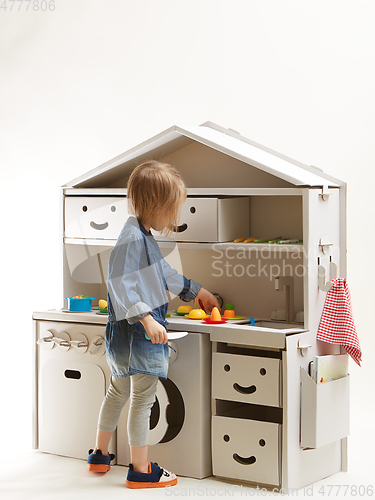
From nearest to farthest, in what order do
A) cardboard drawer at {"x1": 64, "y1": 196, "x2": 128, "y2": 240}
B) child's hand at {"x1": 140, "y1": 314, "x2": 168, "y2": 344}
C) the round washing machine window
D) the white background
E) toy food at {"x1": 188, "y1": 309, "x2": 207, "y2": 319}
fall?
child's hand at {"x1": 140, "y1": 314, "x2": 168, "y2": 344} < the round washing machine window < toy food at {"x1": 188, "y1": 309, "x2": 207, "y2": 319} < cardboard drawer at {"x1": 64, "y1": 196, "x2": 128, "y2": 240} < the white background

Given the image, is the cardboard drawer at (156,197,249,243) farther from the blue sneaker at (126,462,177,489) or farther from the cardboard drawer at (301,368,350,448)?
the blue sneaker at (126,462,177,489)

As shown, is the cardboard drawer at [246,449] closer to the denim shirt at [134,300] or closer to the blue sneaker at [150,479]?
the blue sneaker at [150,479]

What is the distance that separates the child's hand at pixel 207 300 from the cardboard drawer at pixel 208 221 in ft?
0.62

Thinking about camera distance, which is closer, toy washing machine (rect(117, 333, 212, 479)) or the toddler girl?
the toddler girl

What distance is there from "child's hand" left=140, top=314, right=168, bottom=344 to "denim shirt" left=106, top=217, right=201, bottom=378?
21 millimetres

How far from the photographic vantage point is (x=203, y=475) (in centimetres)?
219

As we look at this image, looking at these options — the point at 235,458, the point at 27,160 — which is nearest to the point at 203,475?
the point at 235,458

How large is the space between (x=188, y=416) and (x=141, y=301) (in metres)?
0.41

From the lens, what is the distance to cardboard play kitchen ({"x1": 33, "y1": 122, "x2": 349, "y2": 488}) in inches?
83.4

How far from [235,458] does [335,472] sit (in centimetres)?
36

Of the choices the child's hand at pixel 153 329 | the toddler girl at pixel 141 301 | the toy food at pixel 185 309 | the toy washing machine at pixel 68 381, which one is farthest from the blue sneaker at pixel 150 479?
the toy food at pixel 185 309

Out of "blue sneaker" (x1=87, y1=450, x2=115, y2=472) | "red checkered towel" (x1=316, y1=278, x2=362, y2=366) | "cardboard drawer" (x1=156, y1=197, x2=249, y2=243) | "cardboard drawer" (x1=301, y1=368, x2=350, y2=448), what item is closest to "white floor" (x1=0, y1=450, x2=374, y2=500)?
"blue sneaker" (x1=87, y1=450, x2=115, y2=472)

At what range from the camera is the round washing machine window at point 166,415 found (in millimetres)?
2234

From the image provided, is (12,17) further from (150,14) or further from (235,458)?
(235,458)
